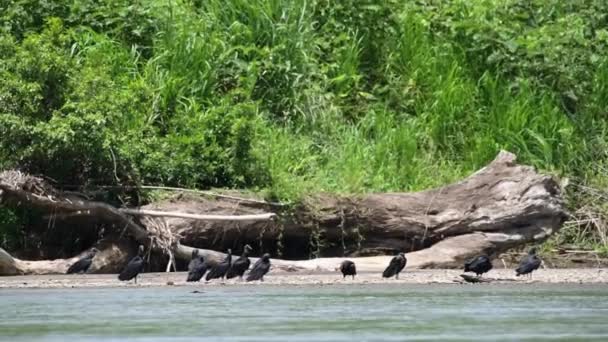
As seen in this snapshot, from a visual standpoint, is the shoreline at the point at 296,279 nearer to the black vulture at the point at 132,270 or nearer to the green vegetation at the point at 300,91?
the black vulture at the point at 132,270

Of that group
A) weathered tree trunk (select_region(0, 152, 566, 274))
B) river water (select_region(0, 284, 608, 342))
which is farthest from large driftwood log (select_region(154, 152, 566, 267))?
river water (select_region(0, 284, 608, 342))

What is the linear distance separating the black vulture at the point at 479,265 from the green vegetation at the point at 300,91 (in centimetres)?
246

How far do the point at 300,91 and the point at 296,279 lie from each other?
536 centimetres

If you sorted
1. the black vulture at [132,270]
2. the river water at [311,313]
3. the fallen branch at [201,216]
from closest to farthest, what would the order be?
the river water at [311,313] < the black vulture at [132,270] < the fallen branch at [201,216]

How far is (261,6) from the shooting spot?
79.0 ft

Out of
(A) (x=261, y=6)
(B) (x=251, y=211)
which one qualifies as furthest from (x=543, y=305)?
(A) (x=261, y=6)

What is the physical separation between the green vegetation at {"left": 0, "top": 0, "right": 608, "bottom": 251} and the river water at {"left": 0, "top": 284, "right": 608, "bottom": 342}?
2209 millimetres

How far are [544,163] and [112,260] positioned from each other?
270 inches

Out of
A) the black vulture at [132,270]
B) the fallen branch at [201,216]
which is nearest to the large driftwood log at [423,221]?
the fallen branch at [201,216]

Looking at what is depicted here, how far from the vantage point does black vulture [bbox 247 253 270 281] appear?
59.8ft

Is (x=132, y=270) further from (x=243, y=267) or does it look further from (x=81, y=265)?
(x=243, y=267)

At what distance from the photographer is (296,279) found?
18.6 meters

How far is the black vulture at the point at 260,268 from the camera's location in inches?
717

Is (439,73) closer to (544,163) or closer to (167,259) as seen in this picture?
(544,163)
